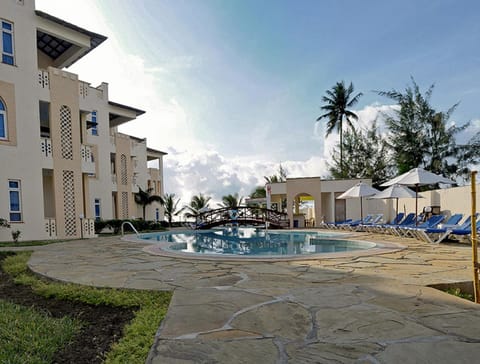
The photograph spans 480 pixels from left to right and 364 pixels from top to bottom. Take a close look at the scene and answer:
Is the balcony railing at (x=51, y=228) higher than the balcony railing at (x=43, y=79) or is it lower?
lower

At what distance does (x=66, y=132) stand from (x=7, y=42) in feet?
14.3

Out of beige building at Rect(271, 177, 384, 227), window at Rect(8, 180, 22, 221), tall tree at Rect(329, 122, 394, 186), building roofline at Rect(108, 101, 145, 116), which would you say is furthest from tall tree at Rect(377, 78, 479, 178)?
window at Rect(8, 180, 22, 221)

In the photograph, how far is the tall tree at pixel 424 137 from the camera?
A: 2356 centimetres

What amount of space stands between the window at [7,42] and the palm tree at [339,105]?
25498 millimetres

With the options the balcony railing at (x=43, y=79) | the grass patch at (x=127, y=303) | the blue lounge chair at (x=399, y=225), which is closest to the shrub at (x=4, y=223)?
the balcony railing at (x=43, y=79)

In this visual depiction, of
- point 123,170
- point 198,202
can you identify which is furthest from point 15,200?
point 198,202

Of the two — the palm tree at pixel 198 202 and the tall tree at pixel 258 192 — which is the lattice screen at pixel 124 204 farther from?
the tall tree at pixel 258 192

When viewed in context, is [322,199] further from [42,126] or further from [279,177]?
[42,126]

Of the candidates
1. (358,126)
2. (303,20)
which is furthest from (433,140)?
(303,20)

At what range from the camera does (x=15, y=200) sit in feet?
44.8

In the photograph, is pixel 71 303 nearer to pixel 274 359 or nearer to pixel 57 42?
pixel 274 359

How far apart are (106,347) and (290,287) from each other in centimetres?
248

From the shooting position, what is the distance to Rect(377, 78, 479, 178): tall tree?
23562mm

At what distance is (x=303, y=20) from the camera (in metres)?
13.3
